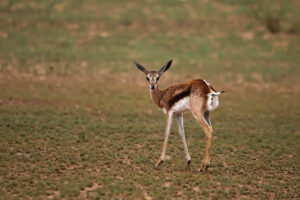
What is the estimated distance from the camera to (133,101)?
690 inches

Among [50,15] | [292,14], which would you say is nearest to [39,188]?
[50,15]

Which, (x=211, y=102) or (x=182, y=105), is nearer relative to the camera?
(x=211, y=102)

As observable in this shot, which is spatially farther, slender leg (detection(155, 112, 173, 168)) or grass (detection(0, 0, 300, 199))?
slender leg (detection(155, 112, 173, 168))

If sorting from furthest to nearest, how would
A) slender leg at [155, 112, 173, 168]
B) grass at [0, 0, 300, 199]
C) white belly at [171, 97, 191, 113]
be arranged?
slender leg at [155, 112, 173, 168] → white belly at [171, 97, 191, 113] → grass at [0, 0, 300, 199]

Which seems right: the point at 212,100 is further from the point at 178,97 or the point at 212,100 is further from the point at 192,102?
the point at 178,97

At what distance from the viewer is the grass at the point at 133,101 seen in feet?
30.3

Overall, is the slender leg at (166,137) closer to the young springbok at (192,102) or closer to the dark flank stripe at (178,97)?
the young springbok at (192,102)

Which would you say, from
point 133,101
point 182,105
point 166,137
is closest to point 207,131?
point 182,105

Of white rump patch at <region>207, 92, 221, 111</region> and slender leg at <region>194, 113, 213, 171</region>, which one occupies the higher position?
white rump patch at <region>207, 92, 221, 111</region>

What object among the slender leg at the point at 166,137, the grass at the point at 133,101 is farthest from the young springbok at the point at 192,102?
the grass at the point at 133,101

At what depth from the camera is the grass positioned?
923cm

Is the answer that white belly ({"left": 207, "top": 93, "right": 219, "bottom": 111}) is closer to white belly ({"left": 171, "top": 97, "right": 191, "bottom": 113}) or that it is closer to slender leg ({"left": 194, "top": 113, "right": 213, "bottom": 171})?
slender leg ({"left": 194, "top": 113, "right": 213, "bottom": 171})

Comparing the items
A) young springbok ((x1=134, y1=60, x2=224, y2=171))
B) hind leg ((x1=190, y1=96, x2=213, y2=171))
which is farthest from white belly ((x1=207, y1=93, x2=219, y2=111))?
hind leg ((x1=190, y1=96, x2=213, y2=171))

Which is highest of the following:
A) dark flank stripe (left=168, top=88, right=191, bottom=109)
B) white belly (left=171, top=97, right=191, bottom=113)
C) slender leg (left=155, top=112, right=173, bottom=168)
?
dark flank stripe (left=168, top=88, right=191, bottom=109)
